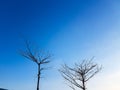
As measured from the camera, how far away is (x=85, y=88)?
16.1m

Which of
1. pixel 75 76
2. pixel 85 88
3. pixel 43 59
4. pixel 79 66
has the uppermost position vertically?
pixel 43 59

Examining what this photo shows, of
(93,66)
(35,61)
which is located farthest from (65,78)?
(35,61)

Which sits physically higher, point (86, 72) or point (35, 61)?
point (35, 61)

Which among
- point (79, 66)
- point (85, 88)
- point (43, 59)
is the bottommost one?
point (85, 88)

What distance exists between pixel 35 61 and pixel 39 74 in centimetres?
149

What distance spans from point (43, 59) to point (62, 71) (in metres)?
3.53

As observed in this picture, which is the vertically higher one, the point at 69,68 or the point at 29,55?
the point at 29,55

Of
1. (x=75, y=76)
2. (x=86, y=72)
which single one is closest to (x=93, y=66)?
(x=86, y=72)

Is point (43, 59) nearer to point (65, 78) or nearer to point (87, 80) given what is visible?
point (65, 78)

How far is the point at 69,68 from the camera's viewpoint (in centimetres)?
1769

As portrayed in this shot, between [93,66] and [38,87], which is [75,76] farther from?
[38,87]

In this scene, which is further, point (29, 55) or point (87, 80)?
point (29, 55)

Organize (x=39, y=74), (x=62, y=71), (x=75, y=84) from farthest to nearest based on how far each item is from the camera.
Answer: (x=39, y=74) → (x=62, y=71) → (x=75, y=84)

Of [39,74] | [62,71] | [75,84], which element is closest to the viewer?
[75,84]
